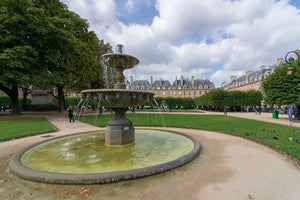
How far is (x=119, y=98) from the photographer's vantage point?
5266mm

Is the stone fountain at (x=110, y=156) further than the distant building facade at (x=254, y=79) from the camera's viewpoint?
No

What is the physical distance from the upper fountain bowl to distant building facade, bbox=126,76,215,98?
225 feet

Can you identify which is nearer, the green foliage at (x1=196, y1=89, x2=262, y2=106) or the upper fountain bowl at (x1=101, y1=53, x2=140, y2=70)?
the upper fountain bowl at (x1=101, y1=53, x2=140, y2=70)

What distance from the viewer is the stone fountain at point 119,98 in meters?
5.29

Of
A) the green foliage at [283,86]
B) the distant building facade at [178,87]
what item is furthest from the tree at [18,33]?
the distant building facade at [178,87]

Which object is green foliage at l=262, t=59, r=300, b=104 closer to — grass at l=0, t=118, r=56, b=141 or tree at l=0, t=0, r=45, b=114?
grass at l=0, t=118, r=56, b=141

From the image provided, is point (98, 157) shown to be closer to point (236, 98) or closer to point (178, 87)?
point (236, 98)

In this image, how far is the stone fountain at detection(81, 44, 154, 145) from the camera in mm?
5285

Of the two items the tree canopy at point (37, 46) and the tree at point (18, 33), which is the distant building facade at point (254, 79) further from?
the tree at point (18, 33)

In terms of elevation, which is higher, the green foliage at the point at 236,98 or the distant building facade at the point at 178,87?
the distant building facade at the point at 178,87

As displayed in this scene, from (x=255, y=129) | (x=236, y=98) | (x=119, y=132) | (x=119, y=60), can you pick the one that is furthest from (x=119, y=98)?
(x=236, y=98)

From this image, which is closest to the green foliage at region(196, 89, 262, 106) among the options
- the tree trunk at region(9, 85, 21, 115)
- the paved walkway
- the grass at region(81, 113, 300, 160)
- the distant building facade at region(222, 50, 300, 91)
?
the distant building facade at region(222, 50, 300, 91)

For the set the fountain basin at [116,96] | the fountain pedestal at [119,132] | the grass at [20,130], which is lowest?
the grass at [20,130]

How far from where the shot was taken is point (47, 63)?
17.4 metres
